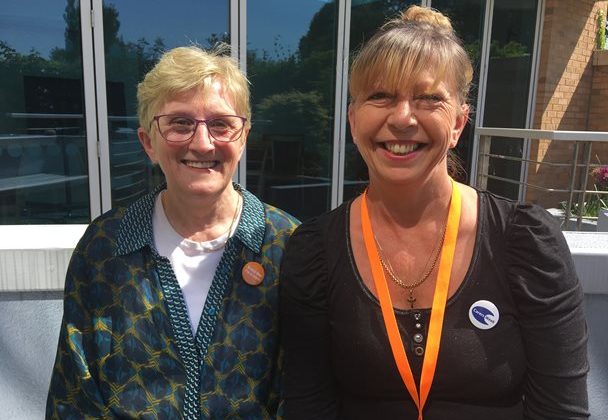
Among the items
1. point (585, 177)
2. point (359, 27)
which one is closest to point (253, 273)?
point (585, 177)

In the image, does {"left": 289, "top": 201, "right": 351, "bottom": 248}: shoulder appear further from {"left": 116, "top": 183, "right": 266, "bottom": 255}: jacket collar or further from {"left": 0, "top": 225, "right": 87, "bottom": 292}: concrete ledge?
{"left": 0, "top": 225, "right": 87, "bottom": 292}: concrete ledge

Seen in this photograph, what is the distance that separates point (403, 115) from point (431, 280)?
0.44 m

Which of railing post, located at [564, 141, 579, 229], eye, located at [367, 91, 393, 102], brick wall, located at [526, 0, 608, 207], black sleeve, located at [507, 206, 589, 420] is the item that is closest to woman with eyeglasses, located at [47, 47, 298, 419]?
eye, located at [367, 91, 393, 102]

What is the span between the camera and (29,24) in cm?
457

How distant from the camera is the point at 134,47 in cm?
489

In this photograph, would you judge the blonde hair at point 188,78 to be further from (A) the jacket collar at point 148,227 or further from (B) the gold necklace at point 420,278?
(B) the gold necklace at point 420,278

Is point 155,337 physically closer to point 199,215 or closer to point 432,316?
point 199,215

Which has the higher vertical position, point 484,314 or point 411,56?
point 411,56

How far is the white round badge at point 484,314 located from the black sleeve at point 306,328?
0.39 m

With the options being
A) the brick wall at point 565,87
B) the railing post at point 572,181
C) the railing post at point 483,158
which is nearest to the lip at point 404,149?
the railing post at point 572,181

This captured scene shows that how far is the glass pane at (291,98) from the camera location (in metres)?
5.49

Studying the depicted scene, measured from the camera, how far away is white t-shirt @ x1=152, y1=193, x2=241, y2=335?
5.34 ft

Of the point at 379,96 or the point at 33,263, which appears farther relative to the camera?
the point at 33,263

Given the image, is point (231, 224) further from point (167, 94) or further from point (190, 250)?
point (167, 94)
